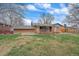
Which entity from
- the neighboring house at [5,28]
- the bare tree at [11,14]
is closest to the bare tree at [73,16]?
the bare tree at [11,14]

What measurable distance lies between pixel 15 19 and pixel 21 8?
143 mm

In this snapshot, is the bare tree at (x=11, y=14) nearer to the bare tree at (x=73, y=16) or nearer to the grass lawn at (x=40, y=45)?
the grass lawn at (x=40, y=45)

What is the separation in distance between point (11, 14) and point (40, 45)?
49 centimetres

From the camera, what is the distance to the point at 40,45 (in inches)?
83.6

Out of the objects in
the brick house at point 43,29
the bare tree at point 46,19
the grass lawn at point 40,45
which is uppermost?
the bare tree at point 46,19

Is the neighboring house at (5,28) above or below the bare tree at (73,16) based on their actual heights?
below

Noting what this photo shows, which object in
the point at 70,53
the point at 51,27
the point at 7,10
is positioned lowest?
the point at 70,53

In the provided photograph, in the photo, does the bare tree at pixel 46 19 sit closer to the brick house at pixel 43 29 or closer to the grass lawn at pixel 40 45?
the brick house at pixel 43 29

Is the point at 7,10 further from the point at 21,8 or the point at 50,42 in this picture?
the point at 50,42

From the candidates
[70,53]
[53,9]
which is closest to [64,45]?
[70,53]

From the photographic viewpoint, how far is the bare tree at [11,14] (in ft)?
7.05

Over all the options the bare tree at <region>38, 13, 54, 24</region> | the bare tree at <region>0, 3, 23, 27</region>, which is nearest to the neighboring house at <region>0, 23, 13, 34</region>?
the bare tree at <region>0, 3, 23, 27</region>

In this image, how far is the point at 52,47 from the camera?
2119mm

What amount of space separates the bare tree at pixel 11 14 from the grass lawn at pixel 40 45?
0.57 feet
